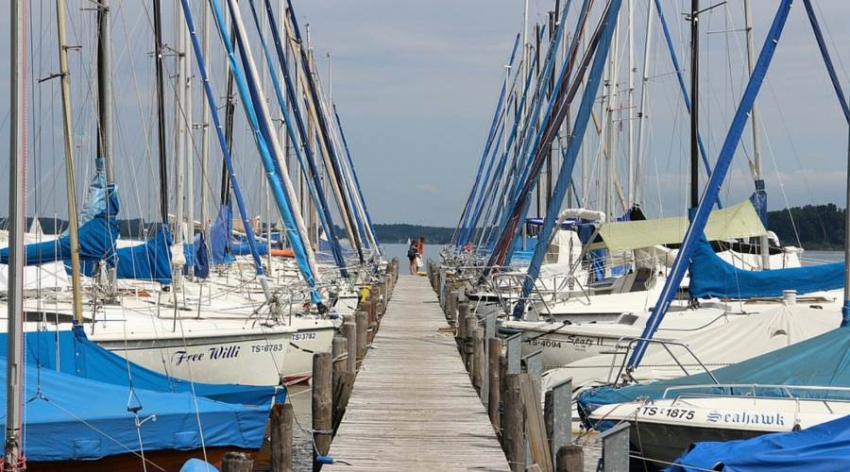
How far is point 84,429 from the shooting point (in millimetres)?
12125

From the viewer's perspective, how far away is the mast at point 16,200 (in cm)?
770

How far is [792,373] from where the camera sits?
12969 mm

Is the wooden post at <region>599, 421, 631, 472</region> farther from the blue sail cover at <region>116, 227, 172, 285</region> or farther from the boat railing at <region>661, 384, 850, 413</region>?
the blue sail cover at <region>116, 227, 172, 285</region>

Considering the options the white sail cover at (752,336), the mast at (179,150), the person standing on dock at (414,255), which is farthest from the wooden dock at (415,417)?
the person standing on dock at (414,255)

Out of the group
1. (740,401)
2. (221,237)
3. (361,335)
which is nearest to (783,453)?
(740,401)

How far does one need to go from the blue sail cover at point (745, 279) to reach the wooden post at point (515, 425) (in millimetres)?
7170

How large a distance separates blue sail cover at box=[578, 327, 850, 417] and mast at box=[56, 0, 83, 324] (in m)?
6.62

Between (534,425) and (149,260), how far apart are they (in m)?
11.1

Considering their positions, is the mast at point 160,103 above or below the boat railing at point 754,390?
above

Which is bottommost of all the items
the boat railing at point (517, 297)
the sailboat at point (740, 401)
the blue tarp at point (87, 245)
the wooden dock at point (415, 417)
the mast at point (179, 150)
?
the wooden dock at point (415, 417)

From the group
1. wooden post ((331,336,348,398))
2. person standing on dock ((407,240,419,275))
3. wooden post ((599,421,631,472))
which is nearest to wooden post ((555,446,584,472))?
wooden post ((599,421,631,472))

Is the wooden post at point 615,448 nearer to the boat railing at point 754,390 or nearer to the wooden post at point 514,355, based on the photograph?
the boat railing at point 754,390

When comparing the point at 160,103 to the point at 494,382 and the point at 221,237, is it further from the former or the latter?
the point at 494,382

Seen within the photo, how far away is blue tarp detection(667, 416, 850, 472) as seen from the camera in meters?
9.28
